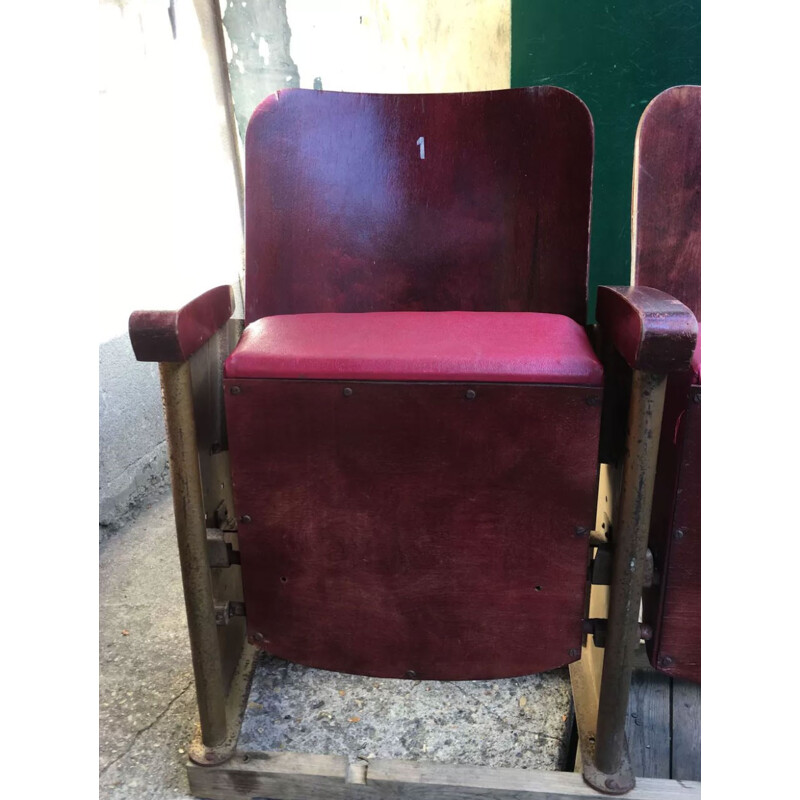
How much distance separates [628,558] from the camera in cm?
98

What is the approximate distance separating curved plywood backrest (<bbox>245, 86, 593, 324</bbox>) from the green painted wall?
45 cm

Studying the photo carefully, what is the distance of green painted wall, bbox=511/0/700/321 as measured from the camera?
1.60m

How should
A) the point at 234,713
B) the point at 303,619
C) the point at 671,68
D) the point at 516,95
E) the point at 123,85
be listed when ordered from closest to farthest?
1. the point at 303,619
2. the point at 234,713
3. the point at 516,95
4. the point at 671,68
5. the point at 123,85

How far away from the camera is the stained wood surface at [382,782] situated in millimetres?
1104

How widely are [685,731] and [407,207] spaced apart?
3.83 ft

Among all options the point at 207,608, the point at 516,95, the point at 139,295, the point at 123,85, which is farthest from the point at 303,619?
the point at 123,85

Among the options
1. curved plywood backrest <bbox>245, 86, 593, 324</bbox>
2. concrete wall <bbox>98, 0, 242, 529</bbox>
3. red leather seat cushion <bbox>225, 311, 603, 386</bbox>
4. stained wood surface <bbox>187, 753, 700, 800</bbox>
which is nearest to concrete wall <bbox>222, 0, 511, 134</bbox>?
concrete wall <bbox>98, 0, 242, 529</bbox>

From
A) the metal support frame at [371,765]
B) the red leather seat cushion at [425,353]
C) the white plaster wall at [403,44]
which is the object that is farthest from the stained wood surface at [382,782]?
the white plaster wall at [403,44]

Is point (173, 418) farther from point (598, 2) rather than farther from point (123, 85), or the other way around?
point (123, 85)

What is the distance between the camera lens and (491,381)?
92 cm

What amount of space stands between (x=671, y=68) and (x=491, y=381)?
1.14 m

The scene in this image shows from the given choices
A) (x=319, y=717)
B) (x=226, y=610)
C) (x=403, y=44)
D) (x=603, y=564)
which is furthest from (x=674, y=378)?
(x=403, y=44)

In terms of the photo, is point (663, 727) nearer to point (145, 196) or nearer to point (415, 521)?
point (415, 521)

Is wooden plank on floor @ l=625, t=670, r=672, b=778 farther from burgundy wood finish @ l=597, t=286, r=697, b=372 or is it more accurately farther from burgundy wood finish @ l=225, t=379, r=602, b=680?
burgundy wood finish @ l=597, t=286, r=697, b=372
